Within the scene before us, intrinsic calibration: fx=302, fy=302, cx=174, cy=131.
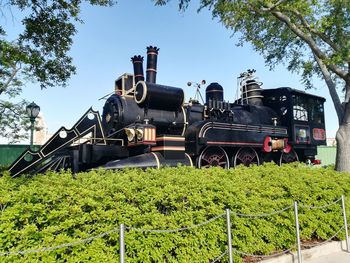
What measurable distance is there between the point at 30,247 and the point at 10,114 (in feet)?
78.4

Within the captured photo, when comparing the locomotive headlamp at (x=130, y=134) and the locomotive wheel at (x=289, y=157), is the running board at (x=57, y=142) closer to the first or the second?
the locomotive headlamp at (x=130, y=134)

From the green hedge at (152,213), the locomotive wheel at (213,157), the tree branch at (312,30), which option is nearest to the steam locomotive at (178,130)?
the locomotive wheel at (213,157)

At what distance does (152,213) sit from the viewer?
399 cm

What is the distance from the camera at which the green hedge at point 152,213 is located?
128 inches

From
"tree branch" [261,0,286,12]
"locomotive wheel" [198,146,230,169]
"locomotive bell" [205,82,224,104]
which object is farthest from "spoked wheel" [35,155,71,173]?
"tree branch" [261,0,286,12]

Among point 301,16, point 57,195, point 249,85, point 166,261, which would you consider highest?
point 301,16

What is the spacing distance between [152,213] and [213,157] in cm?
643

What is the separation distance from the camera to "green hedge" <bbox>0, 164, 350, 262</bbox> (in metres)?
3.25

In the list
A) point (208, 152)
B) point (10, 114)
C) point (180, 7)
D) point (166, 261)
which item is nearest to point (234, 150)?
point (208, 152)

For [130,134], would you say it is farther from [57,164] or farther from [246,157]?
[246,157]

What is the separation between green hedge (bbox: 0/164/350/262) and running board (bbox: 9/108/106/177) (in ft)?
8.43

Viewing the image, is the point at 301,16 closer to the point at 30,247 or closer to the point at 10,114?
the point at 30,247

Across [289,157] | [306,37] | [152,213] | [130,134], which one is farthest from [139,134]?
[289,157]

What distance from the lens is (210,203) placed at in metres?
4.58
